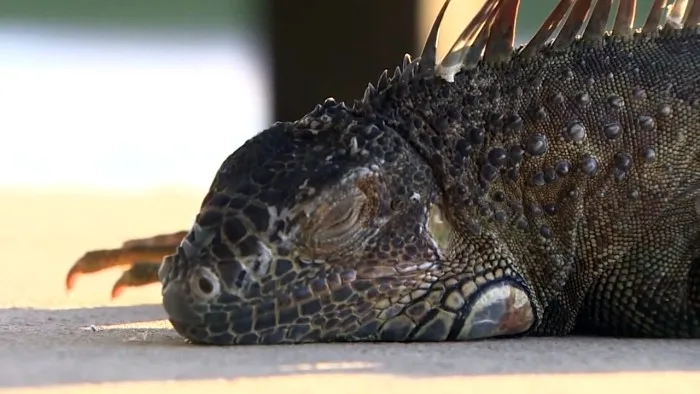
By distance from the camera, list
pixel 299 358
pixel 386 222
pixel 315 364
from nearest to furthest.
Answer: pixel 315 364 → pixel 299 358 → pixel 386 222

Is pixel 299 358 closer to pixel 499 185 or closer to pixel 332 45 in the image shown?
pixel 499 185

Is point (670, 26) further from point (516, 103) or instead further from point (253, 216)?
point (253, 216)

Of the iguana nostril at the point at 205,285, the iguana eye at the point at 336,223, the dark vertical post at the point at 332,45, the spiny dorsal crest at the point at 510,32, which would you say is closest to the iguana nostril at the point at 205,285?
the iguana nostril at the point at 205,285

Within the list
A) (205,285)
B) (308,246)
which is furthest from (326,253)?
(205,285)

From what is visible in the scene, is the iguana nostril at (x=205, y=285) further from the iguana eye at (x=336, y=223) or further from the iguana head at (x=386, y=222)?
the iguana eye at (x=336, y=223)

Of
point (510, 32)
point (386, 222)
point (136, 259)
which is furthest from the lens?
point (136, 259)
